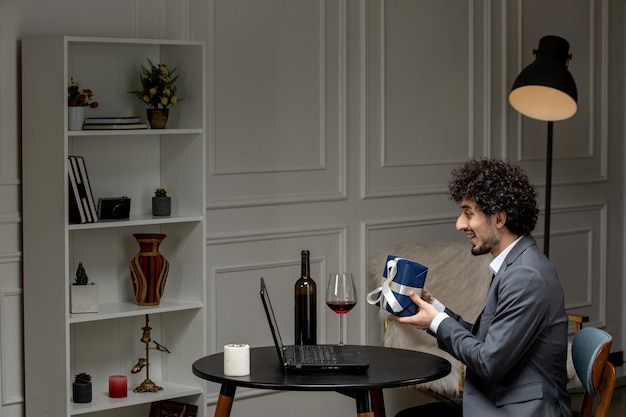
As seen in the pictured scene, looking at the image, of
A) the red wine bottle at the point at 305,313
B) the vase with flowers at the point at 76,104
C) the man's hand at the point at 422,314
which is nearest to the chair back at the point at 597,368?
the man's hand at the point at 422,314

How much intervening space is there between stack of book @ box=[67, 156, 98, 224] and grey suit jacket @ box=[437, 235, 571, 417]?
141cm

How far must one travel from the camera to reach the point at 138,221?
142 inches

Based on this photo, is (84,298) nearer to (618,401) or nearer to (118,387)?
(118,387)

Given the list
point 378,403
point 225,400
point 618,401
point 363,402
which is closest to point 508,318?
point 363,402

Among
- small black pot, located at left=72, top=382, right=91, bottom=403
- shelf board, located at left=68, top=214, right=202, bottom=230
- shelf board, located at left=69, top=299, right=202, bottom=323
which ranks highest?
shelf board, located at left=68, top=214, right=202, bottom=230

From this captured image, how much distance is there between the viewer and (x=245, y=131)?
4.24 metres

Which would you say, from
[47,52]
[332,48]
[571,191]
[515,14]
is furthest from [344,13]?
[571,191]

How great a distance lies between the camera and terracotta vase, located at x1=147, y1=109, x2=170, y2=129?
3712 mm

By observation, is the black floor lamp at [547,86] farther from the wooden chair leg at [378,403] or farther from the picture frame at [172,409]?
the picture frame at [172,409]

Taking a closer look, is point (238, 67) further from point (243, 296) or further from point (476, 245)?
point (476, 245)

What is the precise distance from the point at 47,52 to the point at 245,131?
1040 mm

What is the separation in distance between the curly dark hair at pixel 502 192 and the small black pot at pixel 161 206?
1.35m

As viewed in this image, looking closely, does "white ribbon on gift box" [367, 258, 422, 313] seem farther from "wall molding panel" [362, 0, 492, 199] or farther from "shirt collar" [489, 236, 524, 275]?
"wall molding panel" [362, 0, 492, 199]

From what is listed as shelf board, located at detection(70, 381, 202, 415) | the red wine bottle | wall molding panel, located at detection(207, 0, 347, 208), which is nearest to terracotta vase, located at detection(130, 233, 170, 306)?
shelf board, located at detection(70, 381, 202, 415)
